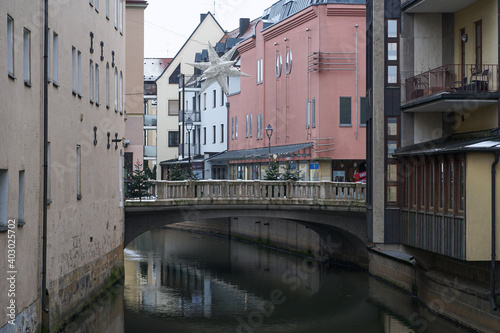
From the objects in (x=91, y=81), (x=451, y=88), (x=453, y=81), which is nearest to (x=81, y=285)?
(x=91, y=81)

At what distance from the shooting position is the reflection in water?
27.7m

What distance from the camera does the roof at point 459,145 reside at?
21.8 m

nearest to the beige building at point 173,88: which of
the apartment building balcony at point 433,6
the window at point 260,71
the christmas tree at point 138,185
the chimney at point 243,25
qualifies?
the chimney at point 243,25

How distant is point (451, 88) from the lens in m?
25.5

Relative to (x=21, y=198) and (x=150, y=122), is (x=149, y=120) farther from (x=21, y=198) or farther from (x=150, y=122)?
(x=21, y=198)

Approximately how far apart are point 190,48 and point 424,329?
59.7 meters

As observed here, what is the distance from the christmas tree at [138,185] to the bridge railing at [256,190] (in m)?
0.38

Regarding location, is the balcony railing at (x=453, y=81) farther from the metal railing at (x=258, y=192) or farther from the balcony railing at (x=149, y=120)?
the balcony railing at (x=149, y=120)

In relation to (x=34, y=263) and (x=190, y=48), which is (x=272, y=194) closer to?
(x=34, y=263)

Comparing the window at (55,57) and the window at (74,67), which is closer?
the window at (55,57)

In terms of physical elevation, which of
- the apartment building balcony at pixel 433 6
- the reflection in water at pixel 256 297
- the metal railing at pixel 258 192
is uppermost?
the apartment building balcony at pixel 433 6

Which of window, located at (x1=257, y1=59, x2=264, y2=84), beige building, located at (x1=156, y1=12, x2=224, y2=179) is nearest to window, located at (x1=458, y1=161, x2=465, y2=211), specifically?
window, located at (x1=257, y1=59, x2=264, y2=84)

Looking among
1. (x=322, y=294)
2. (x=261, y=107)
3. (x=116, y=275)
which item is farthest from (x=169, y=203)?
(x=261, y=107)

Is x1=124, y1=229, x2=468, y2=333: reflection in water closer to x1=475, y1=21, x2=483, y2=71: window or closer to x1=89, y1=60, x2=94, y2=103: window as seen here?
x1=89, y1=60, x2=94, y2=103: window
